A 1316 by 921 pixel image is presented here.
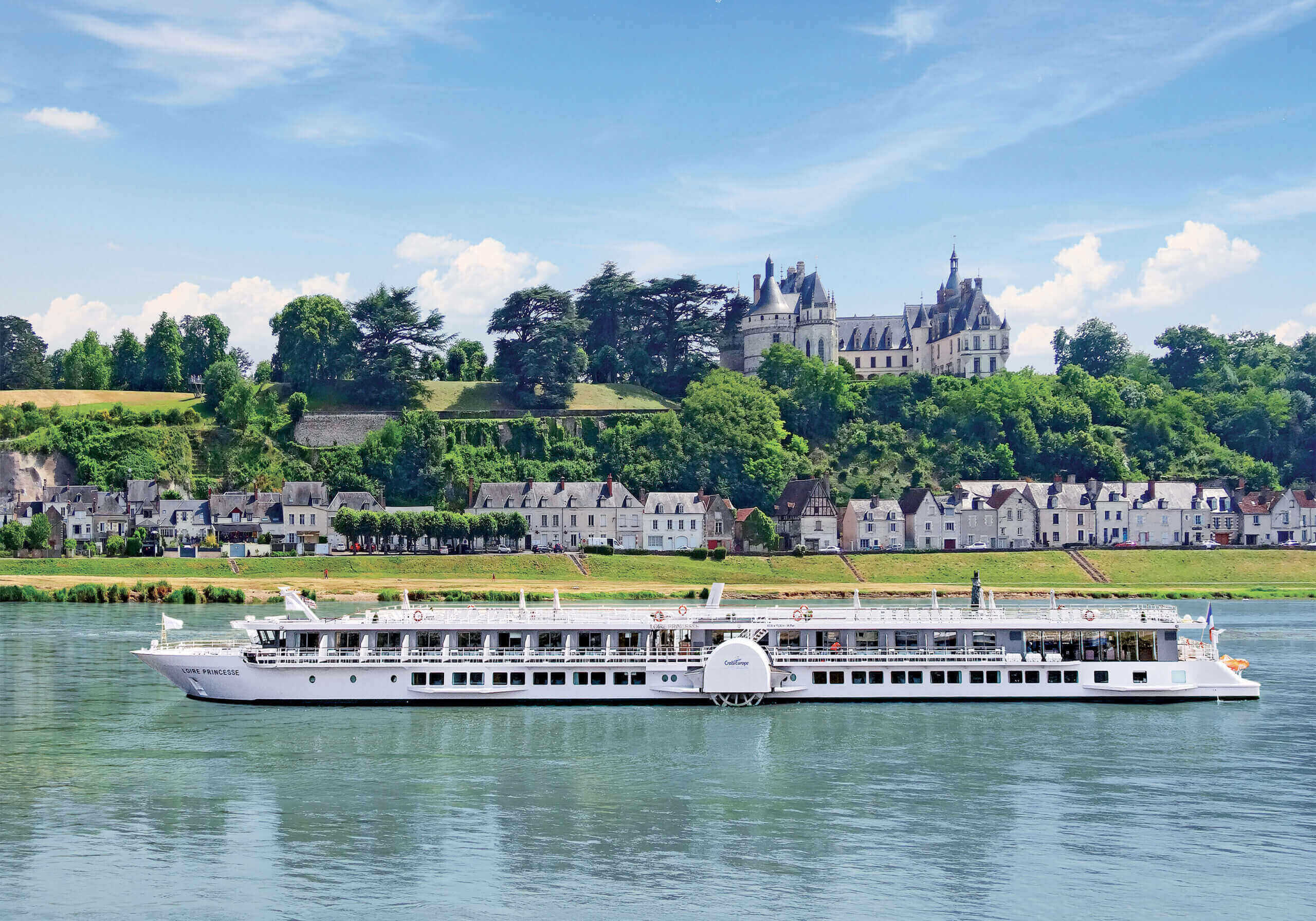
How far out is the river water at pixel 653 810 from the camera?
90.0ft

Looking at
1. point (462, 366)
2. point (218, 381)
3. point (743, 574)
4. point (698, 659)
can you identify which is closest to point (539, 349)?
point (462, 366)

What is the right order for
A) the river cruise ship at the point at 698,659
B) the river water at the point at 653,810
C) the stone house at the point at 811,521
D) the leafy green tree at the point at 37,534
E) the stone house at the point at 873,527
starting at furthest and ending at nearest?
the stone house at the point at 873,527 < the stone house at the point at 811,521 < the leafy green tree at the point at 37,534 < the river cruise ship at the point at 698,659 < the river water at the point at 653,810

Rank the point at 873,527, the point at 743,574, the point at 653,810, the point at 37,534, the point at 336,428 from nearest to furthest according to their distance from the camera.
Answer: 1. the point at 653,810
2. the point at 743,574
3. the point at 37,534
4. the point at 873,527
5. the point at 336,428

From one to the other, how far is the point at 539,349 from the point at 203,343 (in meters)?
44.1

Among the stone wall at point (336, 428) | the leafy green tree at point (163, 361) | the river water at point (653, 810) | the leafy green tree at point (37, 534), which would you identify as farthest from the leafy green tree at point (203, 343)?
the river water at point (653, 810)

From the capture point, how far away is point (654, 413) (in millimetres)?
154375

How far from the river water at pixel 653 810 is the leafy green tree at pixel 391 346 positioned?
103m

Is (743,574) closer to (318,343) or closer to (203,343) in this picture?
(318,343)

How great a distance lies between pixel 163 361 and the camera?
16125cm

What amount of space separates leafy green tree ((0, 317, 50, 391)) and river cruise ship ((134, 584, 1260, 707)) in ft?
426

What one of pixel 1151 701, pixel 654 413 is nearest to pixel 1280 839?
pixel 1151 701

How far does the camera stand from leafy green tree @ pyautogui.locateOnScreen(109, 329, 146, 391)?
162 metres

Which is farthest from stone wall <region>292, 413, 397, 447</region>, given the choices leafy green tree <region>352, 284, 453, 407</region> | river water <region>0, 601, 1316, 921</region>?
river water <region>0, 601, 1316, 921</region>

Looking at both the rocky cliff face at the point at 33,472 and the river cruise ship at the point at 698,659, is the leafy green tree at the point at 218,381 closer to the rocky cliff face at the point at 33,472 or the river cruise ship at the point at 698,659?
the rocky cliff face at the point at 33,472
